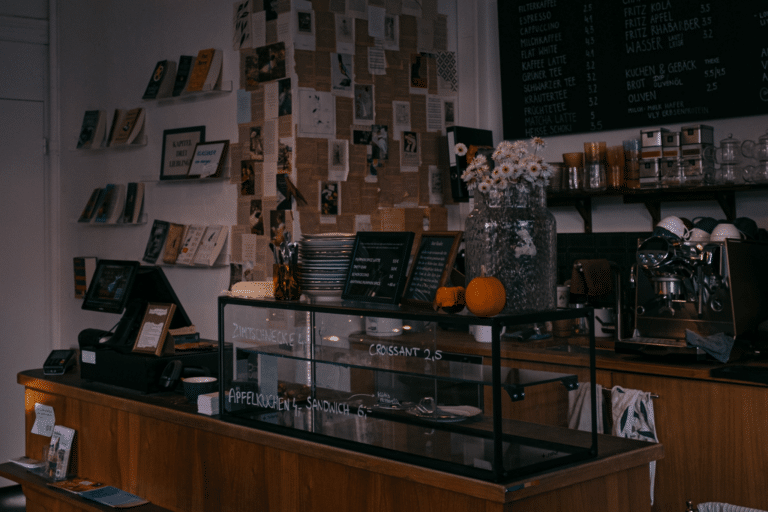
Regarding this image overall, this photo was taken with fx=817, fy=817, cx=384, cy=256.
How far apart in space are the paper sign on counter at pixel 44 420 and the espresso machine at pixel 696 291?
2228 mm

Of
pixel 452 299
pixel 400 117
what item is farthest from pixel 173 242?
pixel 452 299

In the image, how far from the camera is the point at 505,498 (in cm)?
161

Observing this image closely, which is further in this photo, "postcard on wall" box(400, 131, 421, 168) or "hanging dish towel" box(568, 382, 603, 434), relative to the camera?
"postcard on wall" box(400, 131, 421, 168)

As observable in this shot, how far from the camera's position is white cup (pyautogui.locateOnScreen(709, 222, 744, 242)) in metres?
3.24

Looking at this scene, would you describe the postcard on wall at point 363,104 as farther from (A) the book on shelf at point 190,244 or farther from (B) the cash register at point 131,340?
(B) the cash register at point 131,340

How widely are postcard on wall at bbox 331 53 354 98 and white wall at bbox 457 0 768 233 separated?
0.86 meters

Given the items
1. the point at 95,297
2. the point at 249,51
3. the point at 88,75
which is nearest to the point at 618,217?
the point at 249,51

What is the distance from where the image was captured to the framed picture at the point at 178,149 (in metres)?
4.42

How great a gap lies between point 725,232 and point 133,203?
3.31 meters

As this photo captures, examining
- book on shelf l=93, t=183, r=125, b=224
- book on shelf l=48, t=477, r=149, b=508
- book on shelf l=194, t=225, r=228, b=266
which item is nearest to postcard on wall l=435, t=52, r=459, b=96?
book on shelf l=194, t=225, r=228, b=266

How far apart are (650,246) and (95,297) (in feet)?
6.97

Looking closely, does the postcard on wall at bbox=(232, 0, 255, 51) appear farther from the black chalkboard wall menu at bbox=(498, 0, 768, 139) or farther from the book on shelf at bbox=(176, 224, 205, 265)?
the black chalkboard wall menu at bbox=(498, 0, 768, 139)

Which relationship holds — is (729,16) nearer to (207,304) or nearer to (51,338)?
(207,304)

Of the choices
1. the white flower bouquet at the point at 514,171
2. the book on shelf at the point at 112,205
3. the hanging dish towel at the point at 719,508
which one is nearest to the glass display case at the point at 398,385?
the white flower bouquet at the point at 514,171
